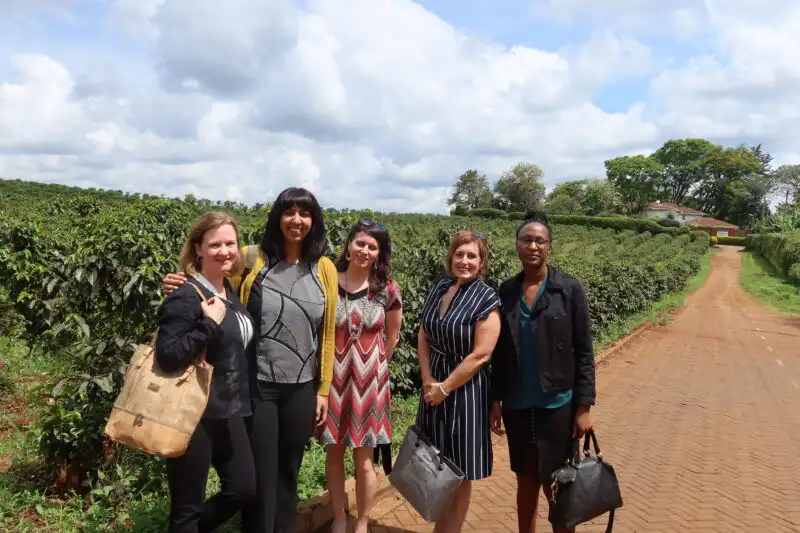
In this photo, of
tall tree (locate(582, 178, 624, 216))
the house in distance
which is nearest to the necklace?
the house in distance

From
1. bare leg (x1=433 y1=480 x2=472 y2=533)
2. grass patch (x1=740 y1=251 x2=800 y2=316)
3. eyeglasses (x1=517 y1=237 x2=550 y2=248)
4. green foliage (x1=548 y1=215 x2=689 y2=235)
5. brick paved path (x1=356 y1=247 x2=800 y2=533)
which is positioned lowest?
grass patch (x1=740 y1=251 x2=800 y2=316)

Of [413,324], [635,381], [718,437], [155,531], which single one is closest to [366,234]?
[155,531]

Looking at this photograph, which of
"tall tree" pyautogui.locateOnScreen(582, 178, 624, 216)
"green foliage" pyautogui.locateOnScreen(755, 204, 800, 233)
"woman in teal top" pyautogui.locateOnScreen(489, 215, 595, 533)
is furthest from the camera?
"tall tree" pyautogui.locateOnScreen(582, 178, 624, 216)

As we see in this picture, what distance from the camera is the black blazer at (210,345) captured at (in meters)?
2.16

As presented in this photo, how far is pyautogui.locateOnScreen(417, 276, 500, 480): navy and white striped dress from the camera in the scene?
2.87 metres

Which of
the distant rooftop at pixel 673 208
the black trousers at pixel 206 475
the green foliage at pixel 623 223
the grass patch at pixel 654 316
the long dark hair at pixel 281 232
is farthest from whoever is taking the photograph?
the distant rooftop at pixel 673 208

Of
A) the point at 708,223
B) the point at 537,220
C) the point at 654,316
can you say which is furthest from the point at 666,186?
the point at 537,220

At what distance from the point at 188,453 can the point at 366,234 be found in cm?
140

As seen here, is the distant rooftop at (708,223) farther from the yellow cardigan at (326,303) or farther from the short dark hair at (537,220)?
the yellow cardigan at (326,303)

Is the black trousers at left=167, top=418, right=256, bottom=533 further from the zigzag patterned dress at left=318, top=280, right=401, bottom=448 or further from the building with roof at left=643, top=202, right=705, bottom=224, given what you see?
the building with roof at left=643, top=202, right=705, bottom=224

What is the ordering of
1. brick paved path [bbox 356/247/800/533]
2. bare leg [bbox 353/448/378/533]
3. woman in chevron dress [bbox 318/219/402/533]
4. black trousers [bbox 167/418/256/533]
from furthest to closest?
1. brick paved path [bbox 356/247/800/533]
2. bare leg [bbox 353/448/378/533]
3. woman in chevron dress [bbox 318/219/402/533]
4. black trousers [bbox 167/418/256/533]

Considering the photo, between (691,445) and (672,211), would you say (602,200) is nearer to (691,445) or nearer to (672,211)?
(672,211)

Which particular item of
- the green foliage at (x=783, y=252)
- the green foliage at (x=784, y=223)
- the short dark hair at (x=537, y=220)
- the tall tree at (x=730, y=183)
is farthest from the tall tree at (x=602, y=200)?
the short dark hair at (x=537, y=220)

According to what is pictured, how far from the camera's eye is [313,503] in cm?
359
